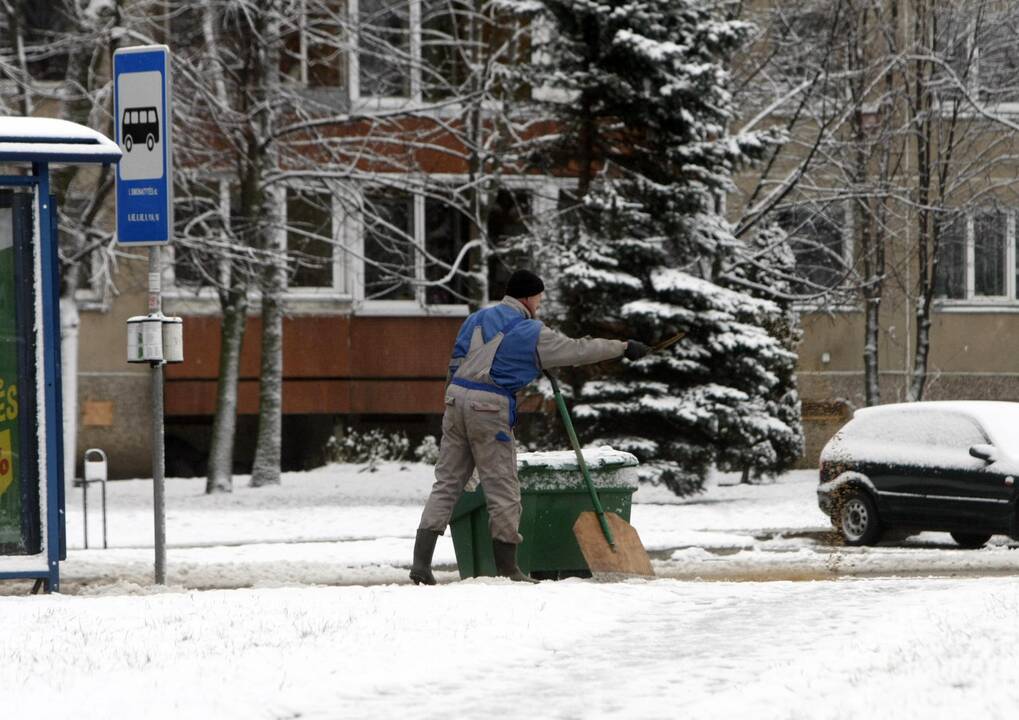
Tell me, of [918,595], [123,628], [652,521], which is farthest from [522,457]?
[652,521]

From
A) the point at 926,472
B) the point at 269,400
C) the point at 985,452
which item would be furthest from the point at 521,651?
the point at 269,400

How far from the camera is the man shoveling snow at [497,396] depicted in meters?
10.8

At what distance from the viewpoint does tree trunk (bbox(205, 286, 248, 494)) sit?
24.0 meters

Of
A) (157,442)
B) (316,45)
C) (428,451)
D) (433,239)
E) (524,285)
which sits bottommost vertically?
(428,451)

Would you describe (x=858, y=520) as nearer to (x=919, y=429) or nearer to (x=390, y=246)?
(x=919, y=429)

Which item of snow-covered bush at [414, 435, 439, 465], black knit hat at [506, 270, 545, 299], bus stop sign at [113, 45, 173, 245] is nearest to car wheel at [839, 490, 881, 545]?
black knit hat at [506, 270, 545, 299]

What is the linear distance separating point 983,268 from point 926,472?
15679mm

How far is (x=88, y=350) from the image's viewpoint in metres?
28.6

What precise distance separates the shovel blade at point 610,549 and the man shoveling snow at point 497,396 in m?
0.45

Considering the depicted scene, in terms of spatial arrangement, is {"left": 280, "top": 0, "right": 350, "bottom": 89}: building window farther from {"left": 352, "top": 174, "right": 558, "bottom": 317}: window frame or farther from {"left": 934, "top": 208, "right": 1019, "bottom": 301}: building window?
{"left": 934, "top": 208, "right": 1019, "bottom": 301}: building window

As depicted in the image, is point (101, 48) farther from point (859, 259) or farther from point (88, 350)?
point (859, 259)

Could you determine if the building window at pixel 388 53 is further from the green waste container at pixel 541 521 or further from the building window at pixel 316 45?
the green waste container at pixel 541 521

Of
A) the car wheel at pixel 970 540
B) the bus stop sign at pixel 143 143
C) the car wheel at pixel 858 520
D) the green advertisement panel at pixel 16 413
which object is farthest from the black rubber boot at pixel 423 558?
the car wheel at pixel 970 540

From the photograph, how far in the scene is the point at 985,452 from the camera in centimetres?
1661
